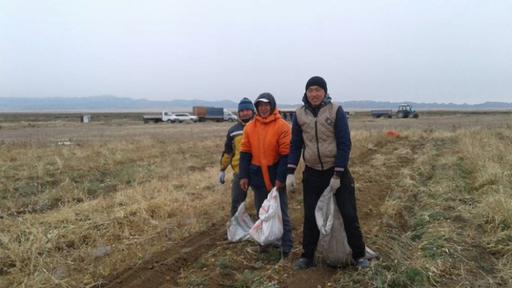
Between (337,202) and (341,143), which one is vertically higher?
(341,143)

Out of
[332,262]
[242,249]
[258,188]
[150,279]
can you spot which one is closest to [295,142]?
[258,188]

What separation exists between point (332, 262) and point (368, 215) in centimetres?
226

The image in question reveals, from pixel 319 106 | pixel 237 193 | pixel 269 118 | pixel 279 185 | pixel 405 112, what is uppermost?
pixel 319 106

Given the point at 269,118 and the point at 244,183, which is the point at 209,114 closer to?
the point at 244,183

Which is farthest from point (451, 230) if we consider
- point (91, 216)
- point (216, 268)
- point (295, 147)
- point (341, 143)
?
point (91, 216)

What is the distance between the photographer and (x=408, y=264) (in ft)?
12.9

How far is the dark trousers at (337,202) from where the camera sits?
399 centimetres

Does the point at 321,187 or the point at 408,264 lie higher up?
the point at 321,187

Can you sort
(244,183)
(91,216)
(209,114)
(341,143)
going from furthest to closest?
(209,114)
(91,216)
(244,183)
(341,143)

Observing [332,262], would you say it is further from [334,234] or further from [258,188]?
[258,188]

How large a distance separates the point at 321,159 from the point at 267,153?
2.25 ft

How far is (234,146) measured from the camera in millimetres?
5250

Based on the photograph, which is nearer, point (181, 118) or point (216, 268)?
point (216, 268)

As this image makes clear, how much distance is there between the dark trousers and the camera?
13.1 ft
